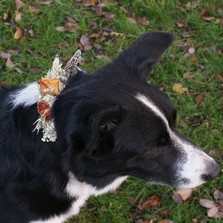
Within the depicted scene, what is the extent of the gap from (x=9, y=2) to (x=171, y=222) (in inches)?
108

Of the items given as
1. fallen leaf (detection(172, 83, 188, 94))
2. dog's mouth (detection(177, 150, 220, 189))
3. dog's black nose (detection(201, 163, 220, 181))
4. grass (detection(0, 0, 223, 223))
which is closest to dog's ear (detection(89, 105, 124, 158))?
dog's mouth (detection(177, 150, 220, 189))

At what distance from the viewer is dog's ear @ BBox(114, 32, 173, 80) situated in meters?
2.65

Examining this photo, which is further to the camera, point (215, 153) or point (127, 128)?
point (215, 153)

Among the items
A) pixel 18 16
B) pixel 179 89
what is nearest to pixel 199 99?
pixel 179 89

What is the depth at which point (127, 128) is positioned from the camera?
97.0 inches

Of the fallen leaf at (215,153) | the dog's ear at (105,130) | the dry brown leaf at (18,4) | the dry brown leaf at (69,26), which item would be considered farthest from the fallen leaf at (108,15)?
the dog's ear at (105,130)

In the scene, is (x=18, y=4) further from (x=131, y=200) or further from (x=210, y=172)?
(x=210, y=172)

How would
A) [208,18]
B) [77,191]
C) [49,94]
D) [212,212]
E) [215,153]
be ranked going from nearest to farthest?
[49,94]
[77,191]
[212,212]
[215,153]
[208,18]

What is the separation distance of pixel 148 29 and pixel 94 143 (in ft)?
9.10

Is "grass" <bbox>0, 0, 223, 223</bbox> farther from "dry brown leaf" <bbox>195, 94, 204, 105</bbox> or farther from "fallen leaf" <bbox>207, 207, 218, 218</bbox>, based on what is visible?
"fallen leaf" <bbox>207, 207, 218, 218</bbox>

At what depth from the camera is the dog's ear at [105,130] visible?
2193 mm

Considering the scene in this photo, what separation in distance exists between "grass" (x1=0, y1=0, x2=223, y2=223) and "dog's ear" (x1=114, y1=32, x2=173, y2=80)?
1.52 metres

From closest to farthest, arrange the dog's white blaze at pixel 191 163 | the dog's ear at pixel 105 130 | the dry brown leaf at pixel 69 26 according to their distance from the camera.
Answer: the dog's ear at pixel 105 130 < the dog's white blaze at pixel 191 163 < the dry brown leaf at pixel 69 26

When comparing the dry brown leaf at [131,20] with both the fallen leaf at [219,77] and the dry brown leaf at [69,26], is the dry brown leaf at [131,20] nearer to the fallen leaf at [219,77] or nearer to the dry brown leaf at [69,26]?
the dry brown leaf at [69,26]
